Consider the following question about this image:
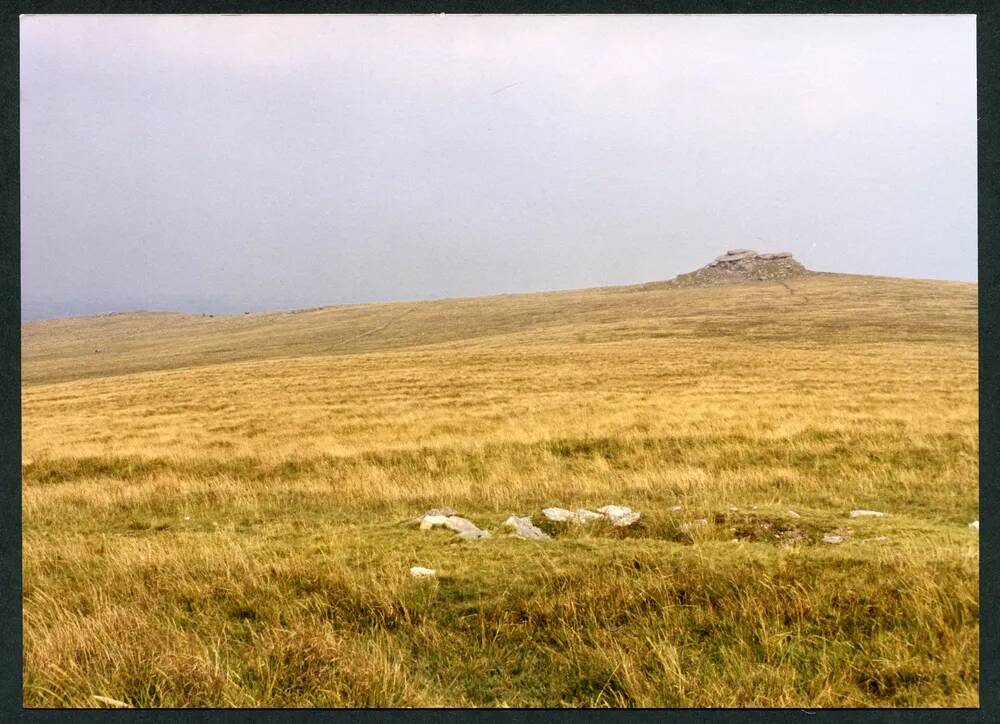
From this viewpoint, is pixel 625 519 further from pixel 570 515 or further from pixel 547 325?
pixel 547 325

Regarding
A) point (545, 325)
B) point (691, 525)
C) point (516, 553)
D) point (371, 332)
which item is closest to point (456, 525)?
point (516, 553)

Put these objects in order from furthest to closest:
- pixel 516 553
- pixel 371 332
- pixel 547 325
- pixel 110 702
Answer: pixel 371 332, pixel 547 325, pixel 516 553, pixel 110 702

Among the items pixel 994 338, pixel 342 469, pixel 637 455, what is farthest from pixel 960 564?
pixel 342 469

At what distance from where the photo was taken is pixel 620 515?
7992 millimetres

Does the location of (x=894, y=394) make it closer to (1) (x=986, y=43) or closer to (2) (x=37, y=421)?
(1) (x=986, y=43)

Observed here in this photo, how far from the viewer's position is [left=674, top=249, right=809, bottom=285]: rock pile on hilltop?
121 metres

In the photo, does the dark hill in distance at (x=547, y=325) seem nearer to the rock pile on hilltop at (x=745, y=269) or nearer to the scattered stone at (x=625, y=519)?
the rock pile on hilltop at (x=745, y=269)

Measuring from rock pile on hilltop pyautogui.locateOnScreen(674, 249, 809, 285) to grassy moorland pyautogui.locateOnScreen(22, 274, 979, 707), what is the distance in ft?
336

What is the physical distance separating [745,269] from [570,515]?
13128 centimetres

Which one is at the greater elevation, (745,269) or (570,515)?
(745,269)

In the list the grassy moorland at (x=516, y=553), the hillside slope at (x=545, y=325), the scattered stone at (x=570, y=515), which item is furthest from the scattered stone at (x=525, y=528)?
the hillside slope at (x=545, y=325)

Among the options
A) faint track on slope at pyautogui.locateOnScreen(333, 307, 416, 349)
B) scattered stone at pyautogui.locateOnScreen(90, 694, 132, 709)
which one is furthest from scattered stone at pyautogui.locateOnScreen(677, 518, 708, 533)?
faint track on slope at pyautogui.locateOnScreen(333, 307, 416, 349)

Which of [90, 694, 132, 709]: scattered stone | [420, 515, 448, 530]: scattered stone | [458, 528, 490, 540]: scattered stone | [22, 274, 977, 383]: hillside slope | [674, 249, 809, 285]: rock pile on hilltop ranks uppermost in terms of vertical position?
[674, 249, 809, 285]: rock pile on hilltop

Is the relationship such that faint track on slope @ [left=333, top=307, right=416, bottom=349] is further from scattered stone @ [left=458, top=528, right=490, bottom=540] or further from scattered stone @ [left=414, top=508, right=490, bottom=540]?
scattered stone @ [left=458, top=528, right=490, bottom=540]
